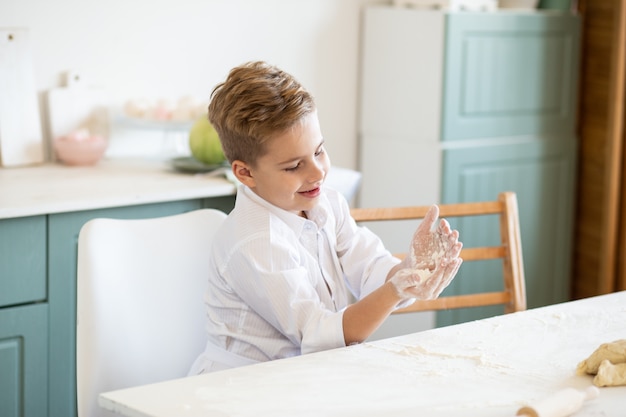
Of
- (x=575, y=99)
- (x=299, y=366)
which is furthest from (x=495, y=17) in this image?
(x=299, y=366)

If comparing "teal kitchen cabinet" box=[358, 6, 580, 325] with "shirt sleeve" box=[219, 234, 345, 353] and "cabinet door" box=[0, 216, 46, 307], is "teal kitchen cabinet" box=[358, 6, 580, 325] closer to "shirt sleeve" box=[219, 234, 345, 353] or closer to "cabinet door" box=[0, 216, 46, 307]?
"cabinet door" box=[0, 216, 46, 307]

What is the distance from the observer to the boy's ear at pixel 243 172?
1763 millimetres

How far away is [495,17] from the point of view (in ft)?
10.6

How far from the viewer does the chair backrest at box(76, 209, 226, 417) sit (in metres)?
1.69

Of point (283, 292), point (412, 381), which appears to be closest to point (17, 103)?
point (283, 292)

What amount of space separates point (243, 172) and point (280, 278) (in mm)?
217

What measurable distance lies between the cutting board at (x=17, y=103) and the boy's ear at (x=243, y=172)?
45.3 inches

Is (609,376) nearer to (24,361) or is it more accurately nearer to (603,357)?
(603,357)

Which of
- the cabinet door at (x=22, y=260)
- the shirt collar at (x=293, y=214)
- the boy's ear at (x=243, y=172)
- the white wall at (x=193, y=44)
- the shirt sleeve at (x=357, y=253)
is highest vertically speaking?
the white wall at (x=193, y=44)

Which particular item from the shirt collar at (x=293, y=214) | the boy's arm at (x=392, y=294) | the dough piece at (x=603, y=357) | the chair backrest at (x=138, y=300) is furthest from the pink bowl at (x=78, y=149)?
the dough piece at (x=603, y=357)

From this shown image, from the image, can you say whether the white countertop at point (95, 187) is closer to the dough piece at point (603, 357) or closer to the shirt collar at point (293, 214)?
the shirt collar at point (293, 214)

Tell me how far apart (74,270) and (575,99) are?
75.7 inches

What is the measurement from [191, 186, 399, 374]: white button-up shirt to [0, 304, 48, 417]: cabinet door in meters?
0.70

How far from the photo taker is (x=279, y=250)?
1698 millimetres
